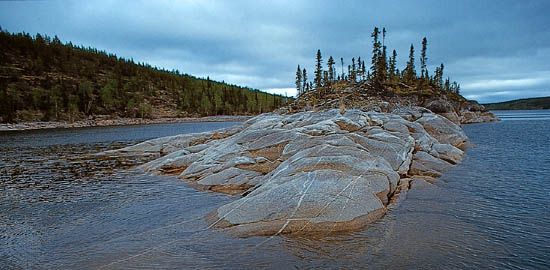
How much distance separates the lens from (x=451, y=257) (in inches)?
379

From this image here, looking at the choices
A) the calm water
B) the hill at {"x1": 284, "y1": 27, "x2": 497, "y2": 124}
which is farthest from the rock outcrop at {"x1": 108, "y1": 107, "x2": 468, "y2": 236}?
the hill at {"x1": 284, "y1": 27, "x2": 497, "y2": 124}

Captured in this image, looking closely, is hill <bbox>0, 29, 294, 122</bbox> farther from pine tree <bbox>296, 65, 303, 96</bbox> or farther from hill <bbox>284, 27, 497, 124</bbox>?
hill <bbox>284, 27, 497, 124</bbox>

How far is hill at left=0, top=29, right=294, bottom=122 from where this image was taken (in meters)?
116

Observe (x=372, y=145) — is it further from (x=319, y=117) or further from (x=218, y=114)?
(x=218, y=114)

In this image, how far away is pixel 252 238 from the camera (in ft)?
37.1

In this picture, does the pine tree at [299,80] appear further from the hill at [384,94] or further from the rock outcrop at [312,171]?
the rock outcrop at [312,171]

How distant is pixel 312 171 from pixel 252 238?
504cm

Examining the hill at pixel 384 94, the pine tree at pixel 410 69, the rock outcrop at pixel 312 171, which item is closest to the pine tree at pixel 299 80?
the hill at pixel 384 94

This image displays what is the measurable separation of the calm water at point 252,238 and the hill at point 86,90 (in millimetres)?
104324

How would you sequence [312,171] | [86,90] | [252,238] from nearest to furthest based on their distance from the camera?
1. [252,238]
2. [312,171]
3. [86,90]

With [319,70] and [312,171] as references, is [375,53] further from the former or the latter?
[312,171]

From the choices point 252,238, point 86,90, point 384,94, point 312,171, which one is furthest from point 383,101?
point 86,90

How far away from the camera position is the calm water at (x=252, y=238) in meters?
9.73

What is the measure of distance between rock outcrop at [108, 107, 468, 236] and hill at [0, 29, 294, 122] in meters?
104
